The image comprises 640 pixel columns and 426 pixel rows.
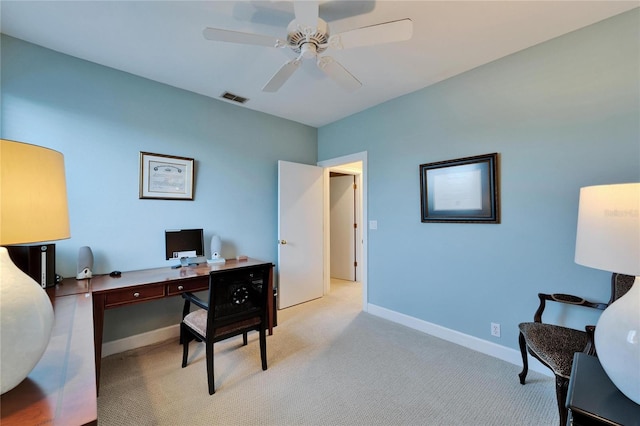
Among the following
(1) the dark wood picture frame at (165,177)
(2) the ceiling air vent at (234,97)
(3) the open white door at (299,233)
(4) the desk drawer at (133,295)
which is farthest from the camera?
(3) the open white door at (299,233)

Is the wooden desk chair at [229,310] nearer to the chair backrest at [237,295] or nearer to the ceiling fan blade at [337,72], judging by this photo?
the chair backrest at [237,295]

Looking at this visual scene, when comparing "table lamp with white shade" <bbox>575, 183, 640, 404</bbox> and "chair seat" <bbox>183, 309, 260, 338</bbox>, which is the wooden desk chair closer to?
"chair seat" <bbox>183, 309, 260, 338</bbox>

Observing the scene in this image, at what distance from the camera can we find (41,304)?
2.44 ft

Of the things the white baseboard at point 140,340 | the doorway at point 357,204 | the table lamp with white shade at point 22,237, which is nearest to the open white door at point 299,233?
the doorway at point 357,204

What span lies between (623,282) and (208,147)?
362 centimetres

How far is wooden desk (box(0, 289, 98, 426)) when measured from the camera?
0.63m

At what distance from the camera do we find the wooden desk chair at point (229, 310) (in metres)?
1.87

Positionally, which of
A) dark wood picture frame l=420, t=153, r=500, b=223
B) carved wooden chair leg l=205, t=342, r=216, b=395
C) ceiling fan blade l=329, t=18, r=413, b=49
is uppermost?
ceiling fan blade l=329, t=18, r=413, b=49

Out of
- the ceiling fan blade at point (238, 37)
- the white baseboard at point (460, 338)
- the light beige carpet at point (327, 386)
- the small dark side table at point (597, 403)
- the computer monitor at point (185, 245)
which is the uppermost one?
the ceiling fan blade at point (238, 37)

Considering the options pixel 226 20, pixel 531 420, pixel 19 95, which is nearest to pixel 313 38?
pixel 226 20

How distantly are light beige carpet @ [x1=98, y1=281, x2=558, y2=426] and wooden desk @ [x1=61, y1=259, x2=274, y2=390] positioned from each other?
16.7 inches

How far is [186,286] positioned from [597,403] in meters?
2.54

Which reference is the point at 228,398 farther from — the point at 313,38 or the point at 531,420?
the point at 313,38

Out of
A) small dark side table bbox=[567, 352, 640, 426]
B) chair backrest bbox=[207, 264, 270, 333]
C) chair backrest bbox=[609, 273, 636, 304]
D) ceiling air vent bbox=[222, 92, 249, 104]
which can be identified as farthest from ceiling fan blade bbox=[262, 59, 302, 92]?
chair backrest bbox=[609, 273, 636, 304]
